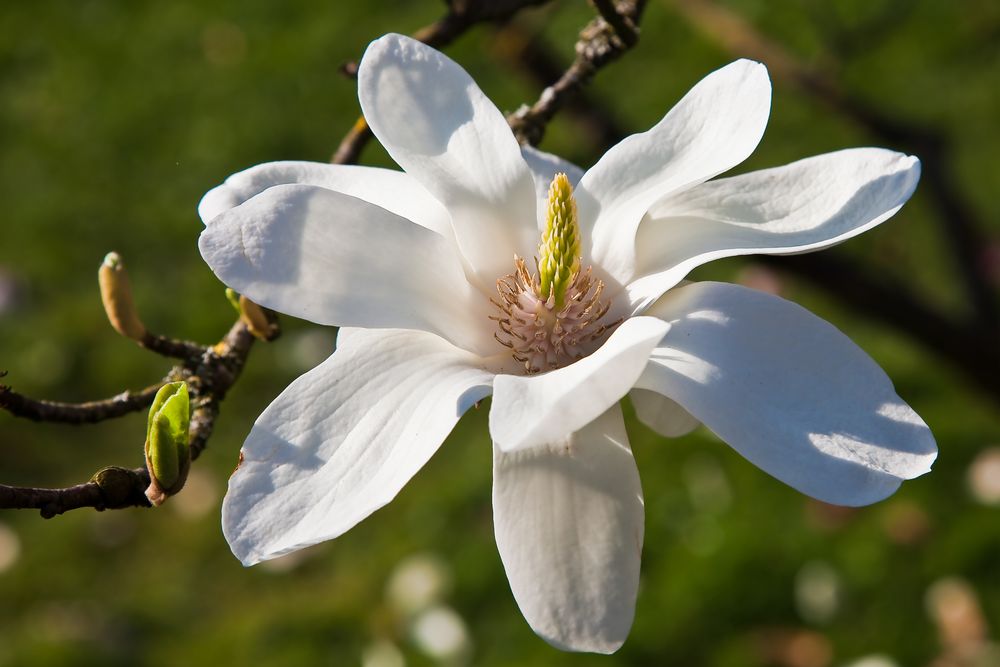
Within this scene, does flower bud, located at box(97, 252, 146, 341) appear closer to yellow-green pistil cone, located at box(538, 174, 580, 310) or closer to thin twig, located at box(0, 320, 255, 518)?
thin twig, located at box(0, 320, 255, 518)

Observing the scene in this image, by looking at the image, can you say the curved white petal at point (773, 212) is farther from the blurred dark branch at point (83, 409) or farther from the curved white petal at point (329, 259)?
the blurred dark branch at point (83, 409)

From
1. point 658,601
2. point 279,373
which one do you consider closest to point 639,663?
point 658,601

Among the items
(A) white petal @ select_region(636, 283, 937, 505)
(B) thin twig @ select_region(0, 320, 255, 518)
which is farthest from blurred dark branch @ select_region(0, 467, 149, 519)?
(A) white petal @ select_region(636, 283, 937, 505)

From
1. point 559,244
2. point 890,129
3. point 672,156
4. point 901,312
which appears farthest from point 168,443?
point 890,129

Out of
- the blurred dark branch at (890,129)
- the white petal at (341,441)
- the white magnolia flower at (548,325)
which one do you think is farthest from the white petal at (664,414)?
the blurred dark branch at (890,129)

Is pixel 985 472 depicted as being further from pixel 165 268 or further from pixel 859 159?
pixel 165 268

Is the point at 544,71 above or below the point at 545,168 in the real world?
below

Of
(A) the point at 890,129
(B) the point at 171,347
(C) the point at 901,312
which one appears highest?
(B) the point at 171,347

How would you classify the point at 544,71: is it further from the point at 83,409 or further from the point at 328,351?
the point at 328,351
